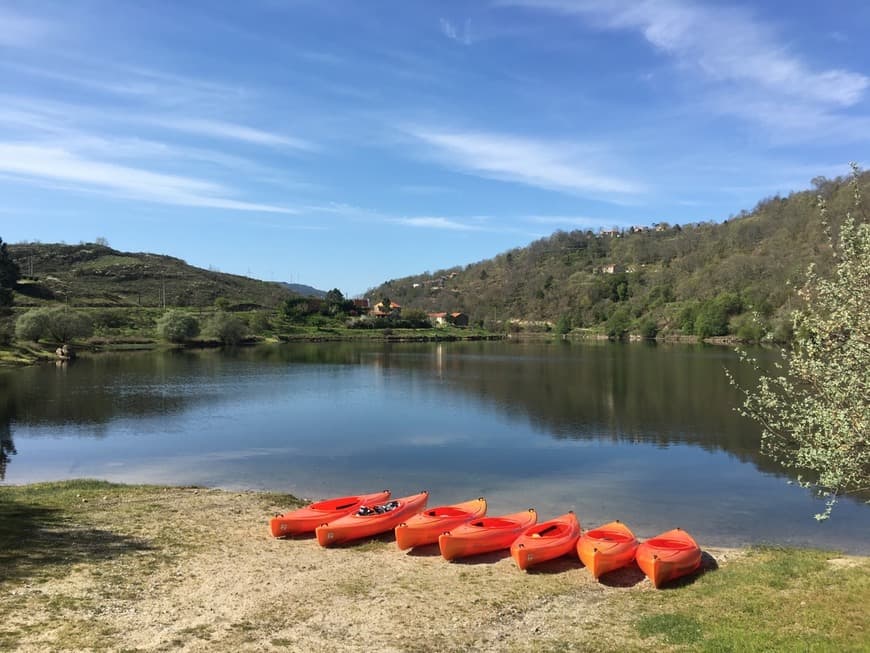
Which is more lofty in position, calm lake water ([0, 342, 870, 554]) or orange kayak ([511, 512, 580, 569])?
orange kayak ([511, 512, 580, 569])

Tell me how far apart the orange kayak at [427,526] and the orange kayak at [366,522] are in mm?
759

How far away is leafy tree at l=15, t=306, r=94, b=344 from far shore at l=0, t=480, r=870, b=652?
9887 cm

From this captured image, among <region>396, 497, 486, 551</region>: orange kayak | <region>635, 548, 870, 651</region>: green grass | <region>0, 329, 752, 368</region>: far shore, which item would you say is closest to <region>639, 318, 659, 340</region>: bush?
<region>0, 329, 752, 368</region>: far shore

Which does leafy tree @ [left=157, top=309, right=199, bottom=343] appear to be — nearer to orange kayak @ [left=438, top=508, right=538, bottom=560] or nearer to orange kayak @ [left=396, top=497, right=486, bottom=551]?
orange kayak @ [left=396, top=497, right=486, bottom=551]

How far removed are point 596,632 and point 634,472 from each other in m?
21.4

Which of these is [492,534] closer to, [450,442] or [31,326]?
[450,442]

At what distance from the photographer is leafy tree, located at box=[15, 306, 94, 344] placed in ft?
339

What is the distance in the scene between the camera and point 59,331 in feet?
361

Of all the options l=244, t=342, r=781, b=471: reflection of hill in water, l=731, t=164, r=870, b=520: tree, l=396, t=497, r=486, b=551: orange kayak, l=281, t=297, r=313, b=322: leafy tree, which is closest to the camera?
l=731, t=164, r=870, b=520: tree

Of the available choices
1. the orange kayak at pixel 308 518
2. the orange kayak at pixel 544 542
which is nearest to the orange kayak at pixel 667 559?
the orange kayak at pixel 544 542

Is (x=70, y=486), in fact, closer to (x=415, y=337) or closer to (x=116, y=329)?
(x=116, y=329)

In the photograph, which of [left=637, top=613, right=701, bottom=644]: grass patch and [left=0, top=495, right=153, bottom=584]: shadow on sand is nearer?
[left=637, top=613, right=701, bottom=644]: grass patch

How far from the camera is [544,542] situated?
17.9m

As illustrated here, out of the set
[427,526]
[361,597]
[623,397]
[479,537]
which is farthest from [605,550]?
[623,397]
